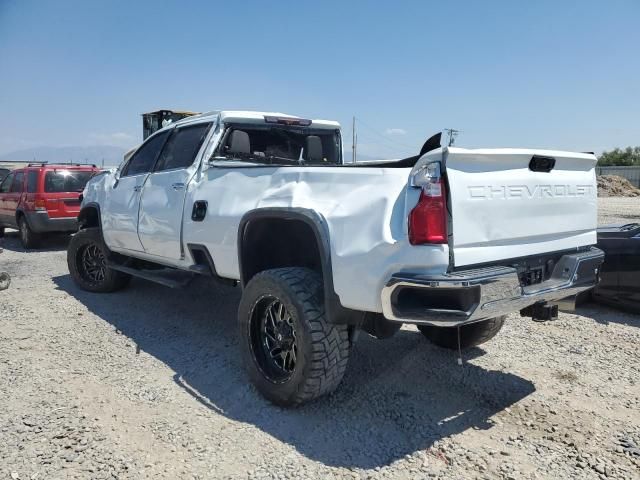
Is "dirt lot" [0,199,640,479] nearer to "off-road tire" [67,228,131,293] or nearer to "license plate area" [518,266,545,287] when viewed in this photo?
"license plate area" [518,266,545,287]

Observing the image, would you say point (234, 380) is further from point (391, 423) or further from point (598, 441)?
point (598, 441)

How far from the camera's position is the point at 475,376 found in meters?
3.98

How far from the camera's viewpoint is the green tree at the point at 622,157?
2817 inches

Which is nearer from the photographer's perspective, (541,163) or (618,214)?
(541,163)

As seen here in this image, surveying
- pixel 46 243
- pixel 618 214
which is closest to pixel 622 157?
pixel 618 214

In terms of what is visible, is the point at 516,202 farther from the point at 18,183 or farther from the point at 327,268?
the point at 18,183

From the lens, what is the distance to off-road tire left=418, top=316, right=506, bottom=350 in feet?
13.6

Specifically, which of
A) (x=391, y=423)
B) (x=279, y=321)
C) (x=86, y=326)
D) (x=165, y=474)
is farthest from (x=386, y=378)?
(x=86, y=326)

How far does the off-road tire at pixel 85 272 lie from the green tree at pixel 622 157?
3038 inches

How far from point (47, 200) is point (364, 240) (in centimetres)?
939

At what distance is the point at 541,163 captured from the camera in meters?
3.15

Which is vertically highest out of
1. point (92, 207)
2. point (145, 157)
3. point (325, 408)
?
point (145, 157)

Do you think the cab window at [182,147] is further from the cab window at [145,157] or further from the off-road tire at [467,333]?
the off-road tire at [467,333]

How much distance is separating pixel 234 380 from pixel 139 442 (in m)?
0.98
